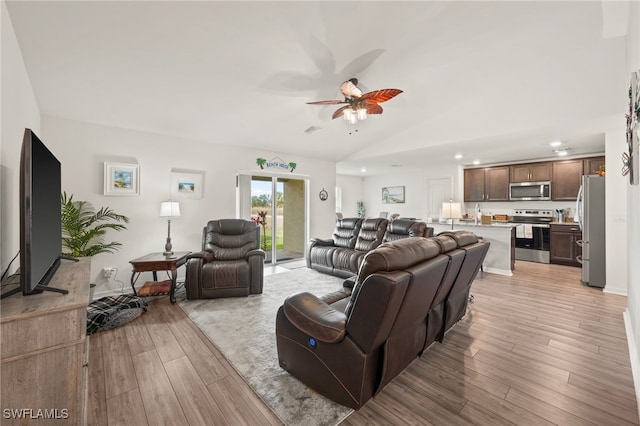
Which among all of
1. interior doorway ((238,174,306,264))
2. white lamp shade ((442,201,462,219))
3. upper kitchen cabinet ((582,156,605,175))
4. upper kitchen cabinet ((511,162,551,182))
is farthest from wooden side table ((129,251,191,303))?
upper kitchen cabinet ((582,156,605,175))

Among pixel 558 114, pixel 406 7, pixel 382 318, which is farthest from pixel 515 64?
pixel 382 318

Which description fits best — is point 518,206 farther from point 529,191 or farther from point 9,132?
point 9,132

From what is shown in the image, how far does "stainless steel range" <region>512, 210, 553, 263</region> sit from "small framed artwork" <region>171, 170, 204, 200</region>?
6.73m

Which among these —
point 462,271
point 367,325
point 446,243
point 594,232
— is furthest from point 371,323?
point 594,232

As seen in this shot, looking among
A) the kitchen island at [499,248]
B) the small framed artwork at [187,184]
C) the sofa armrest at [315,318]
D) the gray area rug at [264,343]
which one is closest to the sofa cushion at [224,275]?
the gray area rug at [264,343]

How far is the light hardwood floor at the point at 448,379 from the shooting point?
163 centimetres

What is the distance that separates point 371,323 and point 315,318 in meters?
0.39

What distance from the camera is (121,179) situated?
12.8 ft

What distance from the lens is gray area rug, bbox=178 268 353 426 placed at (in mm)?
1658

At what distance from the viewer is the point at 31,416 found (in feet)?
3.92

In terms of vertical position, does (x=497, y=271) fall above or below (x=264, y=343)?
above

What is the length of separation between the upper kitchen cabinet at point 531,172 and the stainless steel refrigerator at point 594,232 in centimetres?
193

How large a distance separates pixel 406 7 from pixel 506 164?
5627 mm

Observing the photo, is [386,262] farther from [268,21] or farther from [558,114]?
[558,114]
